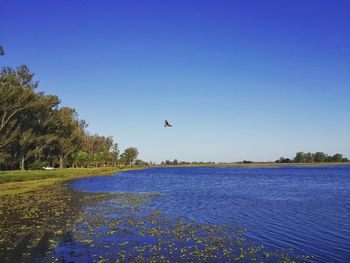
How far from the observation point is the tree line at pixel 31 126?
84.4 meters

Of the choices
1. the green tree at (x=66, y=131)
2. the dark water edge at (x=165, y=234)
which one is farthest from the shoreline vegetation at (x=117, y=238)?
the green tree at (x=66, y=131)

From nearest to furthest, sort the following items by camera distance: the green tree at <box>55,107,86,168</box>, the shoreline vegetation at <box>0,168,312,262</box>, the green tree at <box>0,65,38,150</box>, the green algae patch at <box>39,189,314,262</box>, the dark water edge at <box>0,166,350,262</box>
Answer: the green algae patch at <box>39,189,314,262</box> < the shoreline vegetation at <box>0,168,312,262</box> < the dark water edge at <box>0,166,350,262</box> < the green tree at <box>0,65,38,150</box> < the green tree at <box>55,107,86,168</box>

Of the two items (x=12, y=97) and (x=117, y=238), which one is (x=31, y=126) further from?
(x=117, y=238)

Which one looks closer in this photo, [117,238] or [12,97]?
[117,238]

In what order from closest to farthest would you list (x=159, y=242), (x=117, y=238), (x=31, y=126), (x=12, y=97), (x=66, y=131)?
1. (x=159, y=242)
2. (x=117, y=238)
3. (x=12, y=97)
4. (x=31, y=126)
5. (x=66, y=131)

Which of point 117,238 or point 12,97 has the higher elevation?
point 12,97

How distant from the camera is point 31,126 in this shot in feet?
346

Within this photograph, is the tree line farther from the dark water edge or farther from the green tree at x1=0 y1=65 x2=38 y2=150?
the dark water edge

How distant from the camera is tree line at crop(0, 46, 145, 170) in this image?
84.4m

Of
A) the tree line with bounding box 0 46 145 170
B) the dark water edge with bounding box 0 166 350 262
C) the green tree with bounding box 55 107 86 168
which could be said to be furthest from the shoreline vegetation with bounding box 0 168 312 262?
the green tree with bounding box 55 107 86 168

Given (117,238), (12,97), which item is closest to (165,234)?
(117,238)

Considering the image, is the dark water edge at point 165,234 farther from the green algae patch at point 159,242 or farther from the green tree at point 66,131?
the green tree at point 66,131

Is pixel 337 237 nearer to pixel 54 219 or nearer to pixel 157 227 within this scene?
pixel 157 227

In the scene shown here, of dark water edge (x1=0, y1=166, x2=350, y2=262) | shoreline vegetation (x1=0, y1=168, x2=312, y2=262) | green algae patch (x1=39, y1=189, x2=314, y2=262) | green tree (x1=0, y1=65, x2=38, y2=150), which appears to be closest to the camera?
→ green algae patch (x1=39, y1=189, x2=314, y2=262)
